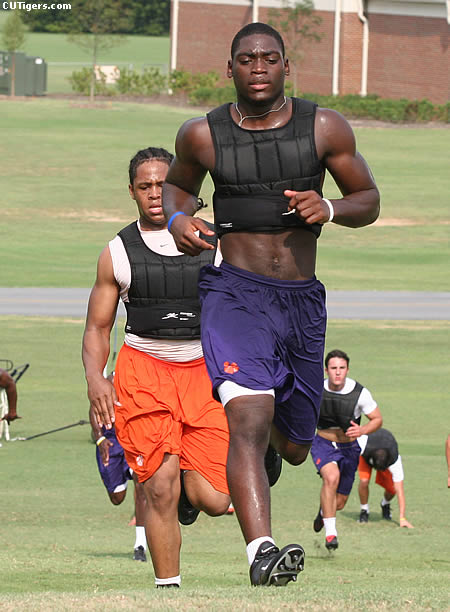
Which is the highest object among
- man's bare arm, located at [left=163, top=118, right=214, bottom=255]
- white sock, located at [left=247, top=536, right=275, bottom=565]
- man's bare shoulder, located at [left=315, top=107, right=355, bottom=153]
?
man's bare shoulder, located at [left=315, top=107, right=355, bottom=153]

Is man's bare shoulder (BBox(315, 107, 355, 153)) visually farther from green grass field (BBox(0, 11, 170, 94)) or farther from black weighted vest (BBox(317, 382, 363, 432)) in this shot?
green grass field (BBox(0, 11, 170, 94))

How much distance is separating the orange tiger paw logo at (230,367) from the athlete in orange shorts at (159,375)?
4.23 feet

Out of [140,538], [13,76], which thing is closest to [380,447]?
[140,538]

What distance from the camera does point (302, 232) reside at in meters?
6.29

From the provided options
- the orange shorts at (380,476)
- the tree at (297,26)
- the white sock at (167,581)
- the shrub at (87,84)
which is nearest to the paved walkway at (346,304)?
the orange shorts at (380,476)

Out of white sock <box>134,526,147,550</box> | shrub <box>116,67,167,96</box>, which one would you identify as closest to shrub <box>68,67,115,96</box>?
shrub <box>116,67,167,96</box>

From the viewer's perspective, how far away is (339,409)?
46.2 feet

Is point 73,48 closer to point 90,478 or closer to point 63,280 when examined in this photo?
point 63,280

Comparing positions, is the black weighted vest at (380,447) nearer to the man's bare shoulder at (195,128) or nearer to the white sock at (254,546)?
the man's bare shoulder at (195,128)

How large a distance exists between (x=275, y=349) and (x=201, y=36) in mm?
67307

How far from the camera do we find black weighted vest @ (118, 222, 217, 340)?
765 cm

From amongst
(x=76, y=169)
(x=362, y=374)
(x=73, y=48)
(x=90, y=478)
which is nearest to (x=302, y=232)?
(x=90, y=478)

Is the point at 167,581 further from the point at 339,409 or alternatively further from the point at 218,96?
the point at 218,96

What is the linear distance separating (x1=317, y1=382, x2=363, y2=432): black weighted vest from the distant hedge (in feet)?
144
